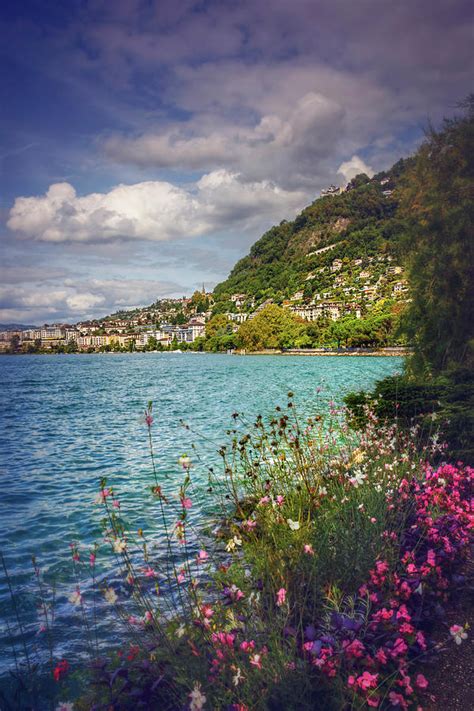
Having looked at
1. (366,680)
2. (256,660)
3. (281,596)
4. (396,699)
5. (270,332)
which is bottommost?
(396,699)

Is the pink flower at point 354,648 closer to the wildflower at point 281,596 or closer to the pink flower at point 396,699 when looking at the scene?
the pink flower at point 396,699

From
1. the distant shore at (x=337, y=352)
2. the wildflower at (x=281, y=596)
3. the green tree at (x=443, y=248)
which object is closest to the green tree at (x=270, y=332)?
the distant shore at (x=337, y=352)

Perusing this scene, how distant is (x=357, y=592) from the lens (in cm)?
410

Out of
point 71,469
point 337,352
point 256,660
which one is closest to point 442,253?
point 71,469

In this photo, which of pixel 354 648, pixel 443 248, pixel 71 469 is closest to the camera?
pixel 354 648

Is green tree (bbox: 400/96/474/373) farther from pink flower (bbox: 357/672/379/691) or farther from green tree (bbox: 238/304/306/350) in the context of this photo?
green tree (bbox: 238/304/306/350)

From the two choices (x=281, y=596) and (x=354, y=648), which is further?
(x=281, y=596)

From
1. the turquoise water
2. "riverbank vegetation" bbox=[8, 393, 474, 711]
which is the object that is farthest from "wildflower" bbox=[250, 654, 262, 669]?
the turquoise water

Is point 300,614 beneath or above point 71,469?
above

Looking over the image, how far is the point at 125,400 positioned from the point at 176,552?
26327 millimetres

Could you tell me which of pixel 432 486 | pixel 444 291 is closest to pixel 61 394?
pixel 444 291

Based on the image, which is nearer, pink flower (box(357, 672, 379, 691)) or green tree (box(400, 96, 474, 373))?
pink flower (box(357, 672, 379, 691))

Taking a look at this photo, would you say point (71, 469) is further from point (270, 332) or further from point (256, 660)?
point (270, 332)

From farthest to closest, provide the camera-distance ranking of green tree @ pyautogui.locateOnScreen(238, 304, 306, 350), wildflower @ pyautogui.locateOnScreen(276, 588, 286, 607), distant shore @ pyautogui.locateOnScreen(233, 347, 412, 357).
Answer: green tree @ pyautogui.locateOnScreen(238, 304, 306, 350) < distant shore @ pyautogui.locateOnScreen(233, 347, 412, 357) < wildflower @ pyautogui.locateOnScreen(276, 588, 286, 607)
